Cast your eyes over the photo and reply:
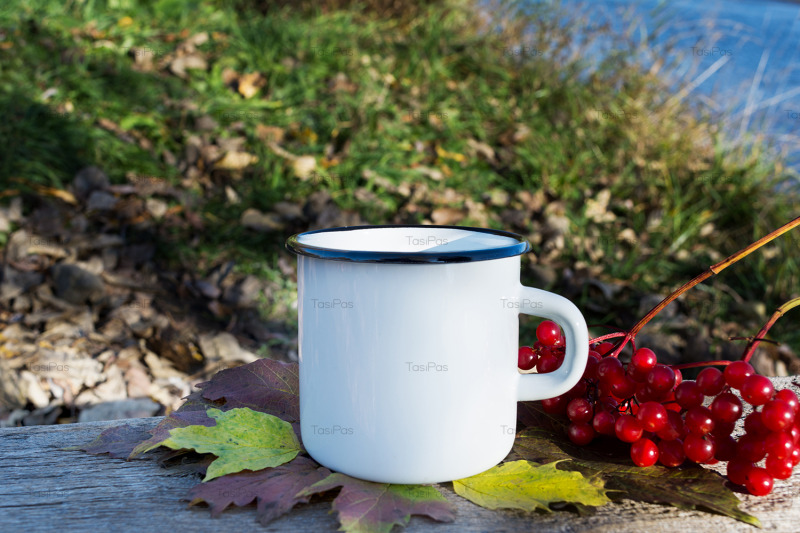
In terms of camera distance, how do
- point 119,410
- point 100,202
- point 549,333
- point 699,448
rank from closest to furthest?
point 699,448 < point 549,333 < point 119,410 < point 100,202

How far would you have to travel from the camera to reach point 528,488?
842mm

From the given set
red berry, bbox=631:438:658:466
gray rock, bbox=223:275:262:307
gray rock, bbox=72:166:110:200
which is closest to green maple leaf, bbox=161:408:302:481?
red berry, bbox=631:438:658:466

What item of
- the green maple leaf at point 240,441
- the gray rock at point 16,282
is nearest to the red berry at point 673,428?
the green maple leaf at point 240,441

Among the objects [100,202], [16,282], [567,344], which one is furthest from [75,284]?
[567,344]

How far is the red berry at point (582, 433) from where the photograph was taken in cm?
95

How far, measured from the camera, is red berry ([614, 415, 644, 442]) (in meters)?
0.88

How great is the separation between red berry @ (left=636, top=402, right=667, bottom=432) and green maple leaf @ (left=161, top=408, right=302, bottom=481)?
1.48 feet

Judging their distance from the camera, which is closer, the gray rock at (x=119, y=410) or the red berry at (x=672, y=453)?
the red berry at (x=672, y=453)

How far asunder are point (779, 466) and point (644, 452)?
153 millimetres

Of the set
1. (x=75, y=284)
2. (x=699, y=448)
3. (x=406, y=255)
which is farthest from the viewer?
(x=75, y=284)

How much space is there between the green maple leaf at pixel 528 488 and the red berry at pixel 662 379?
14 centimetres

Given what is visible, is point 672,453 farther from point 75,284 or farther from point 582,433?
point 75,284

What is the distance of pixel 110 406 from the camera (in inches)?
76.7

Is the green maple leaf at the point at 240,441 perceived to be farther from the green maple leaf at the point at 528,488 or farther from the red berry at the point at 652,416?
the red berry at the point at 652,416
